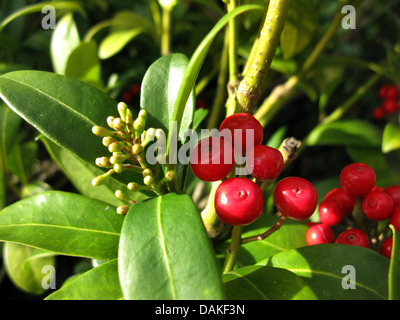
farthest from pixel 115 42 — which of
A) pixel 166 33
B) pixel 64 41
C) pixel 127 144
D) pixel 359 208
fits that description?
pixel 359 208

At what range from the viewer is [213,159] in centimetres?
84

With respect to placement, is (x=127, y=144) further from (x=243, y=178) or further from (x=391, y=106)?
(x=391, y=106)

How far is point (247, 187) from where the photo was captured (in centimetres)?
84

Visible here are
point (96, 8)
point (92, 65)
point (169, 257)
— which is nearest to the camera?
point (169, 257)

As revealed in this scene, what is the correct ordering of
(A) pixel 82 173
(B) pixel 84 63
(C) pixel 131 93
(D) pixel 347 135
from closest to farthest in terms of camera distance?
(A) pixel 82 173 < (B) pixel 84 63 < (D) pixel 347 135 < (C) pixel 131 93

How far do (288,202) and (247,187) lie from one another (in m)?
0.13

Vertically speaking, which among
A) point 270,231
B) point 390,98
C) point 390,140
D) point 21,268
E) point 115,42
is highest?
point 115,42

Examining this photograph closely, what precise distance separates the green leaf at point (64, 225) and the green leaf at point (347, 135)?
1.13 m

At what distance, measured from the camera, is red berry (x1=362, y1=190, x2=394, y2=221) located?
101 centimetres

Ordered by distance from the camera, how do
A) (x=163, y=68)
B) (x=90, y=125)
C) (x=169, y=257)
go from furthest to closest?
1. (x=163, y=68)
2. (x=90, y=125)
3. (x=169, y=257)

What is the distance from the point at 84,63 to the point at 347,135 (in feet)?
4.05

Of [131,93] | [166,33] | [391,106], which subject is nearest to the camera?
[166,33]
